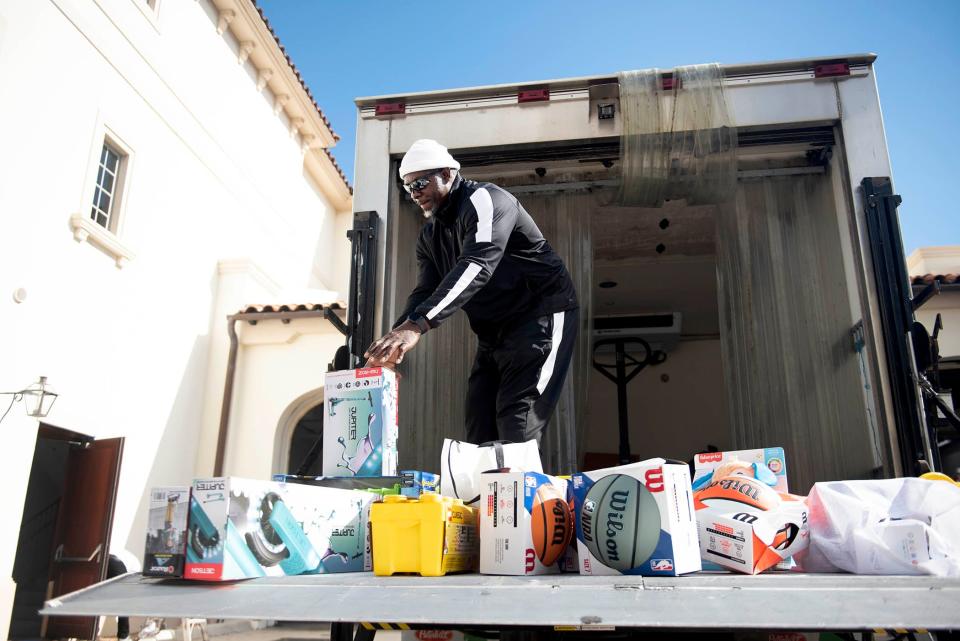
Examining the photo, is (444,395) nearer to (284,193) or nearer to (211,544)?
(211,544)

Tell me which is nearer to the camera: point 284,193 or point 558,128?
point 558,128

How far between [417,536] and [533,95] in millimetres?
2464

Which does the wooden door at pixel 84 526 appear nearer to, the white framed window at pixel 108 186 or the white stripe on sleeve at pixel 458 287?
the white framed window at pixel 108 186

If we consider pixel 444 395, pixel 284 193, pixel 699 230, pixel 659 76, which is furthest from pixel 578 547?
pixel 284 193

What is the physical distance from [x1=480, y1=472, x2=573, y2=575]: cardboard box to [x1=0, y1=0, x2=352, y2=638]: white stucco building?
783 cm

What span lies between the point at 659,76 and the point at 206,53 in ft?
37.9

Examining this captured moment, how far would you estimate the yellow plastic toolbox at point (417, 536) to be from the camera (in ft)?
6.22

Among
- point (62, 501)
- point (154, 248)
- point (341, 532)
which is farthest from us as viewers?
point (154, 248)

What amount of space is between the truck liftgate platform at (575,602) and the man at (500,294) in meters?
1.36

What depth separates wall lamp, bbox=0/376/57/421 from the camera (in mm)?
8023

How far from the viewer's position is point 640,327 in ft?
25.2

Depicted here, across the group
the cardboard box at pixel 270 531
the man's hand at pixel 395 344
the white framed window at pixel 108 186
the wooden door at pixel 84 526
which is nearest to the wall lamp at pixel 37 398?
the wooden door at pixel 84 526

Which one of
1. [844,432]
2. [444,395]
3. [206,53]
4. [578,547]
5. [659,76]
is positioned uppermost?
[206,53]

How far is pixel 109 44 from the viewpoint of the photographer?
10.2 m
